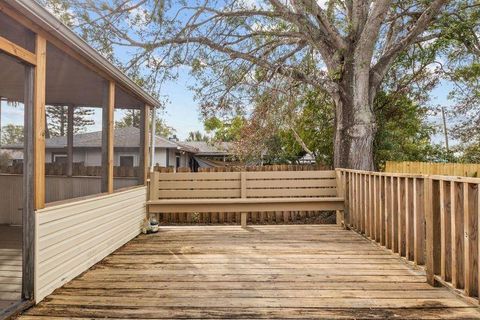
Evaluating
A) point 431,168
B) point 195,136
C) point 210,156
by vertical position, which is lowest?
point 431,168

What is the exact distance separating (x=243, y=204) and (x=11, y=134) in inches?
139

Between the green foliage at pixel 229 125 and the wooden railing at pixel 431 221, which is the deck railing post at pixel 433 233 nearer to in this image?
the wooden railing at pixel 431 221

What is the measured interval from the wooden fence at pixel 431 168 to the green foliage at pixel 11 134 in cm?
782

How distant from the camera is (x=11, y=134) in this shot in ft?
11.3

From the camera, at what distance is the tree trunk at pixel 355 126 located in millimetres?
7180

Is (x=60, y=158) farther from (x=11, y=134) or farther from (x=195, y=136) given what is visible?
(x=195, y=136)

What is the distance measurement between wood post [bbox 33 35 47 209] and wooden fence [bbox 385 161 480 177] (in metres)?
7.75

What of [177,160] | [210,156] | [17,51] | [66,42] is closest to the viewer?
[17,51]

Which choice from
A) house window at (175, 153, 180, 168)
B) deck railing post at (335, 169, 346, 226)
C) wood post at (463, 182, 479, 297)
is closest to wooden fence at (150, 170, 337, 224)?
deck railing post at (335, 169, 346, 226)

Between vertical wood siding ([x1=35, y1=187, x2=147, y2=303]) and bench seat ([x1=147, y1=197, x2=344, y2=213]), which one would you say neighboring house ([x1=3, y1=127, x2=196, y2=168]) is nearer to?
vertical wood siding ([x1=35, y1=187, x2=147, y2=303])

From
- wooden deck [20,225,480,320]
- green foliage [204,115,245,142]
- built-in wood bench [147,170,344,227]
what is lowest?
wooden deck [20,225,480,320]

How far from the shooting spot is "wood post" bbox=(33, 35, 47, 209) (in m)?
2.71

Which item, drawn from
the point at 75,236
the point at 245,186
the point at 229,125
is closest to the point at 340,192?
the point at 245,186

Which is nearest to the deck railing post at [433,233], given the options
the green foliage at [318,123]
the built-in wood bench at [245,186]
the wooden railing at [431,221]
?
the wooden railing at [431,221]
